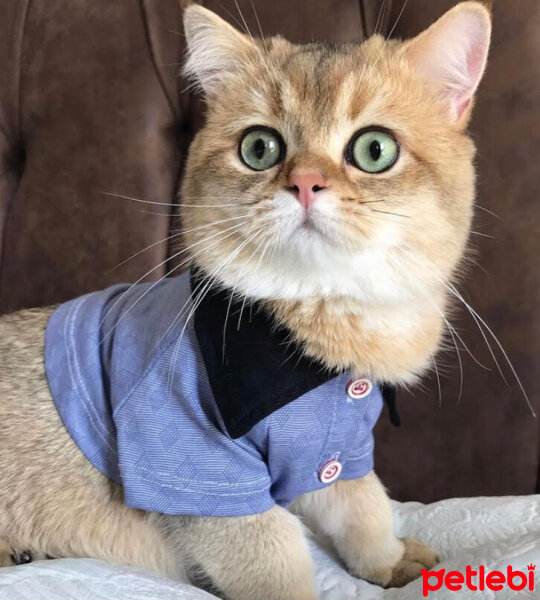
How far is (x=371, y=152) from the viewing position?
28.3 inches

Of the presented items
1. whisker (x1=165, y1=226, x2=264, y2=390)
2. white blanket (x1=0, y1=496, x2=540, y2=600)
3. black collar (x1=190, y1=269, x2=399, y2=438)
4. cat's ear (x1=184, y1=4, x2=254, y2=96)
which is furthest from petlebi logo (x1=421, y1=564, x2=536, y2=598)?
cat's ear (x1=184, y1=4, x2=254, y2=96)

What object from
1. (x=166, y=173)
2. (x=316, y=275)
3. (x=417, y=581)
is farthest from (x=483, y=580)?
(x=166, y=173)

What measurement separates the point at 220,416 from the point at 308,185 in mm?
285

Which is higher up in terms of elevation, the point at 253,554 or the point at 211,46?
the point at 211,46

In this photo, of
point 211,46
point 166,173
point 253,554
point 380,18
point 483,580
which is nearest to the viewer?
point 483,580

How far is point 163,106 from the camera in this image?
49.2 inches

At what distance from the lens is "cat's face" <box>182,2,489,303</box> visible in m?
0.68

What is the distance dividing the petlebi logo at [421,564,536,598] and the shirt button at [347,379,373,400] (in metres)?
0.23

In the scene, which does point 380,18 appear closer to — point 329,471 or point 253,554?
point 329,471

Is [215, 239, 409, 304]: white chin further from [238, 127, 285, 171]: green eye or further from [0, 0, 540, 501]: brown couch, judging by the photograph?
[0, 0, 540, 501]: brown couch

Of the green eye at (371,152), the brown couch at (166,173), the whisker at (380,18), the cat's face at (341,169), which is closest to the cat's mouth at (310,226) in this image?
the cat's face at (341,169)

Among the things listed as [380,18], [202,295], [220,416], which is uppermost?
[380,18]

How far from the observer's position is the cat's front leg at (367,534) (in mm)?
877

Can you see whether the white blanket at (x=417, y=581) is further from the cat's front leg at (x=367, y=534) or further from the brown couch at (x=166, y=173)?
the brown couch at (x=166, y=173)
